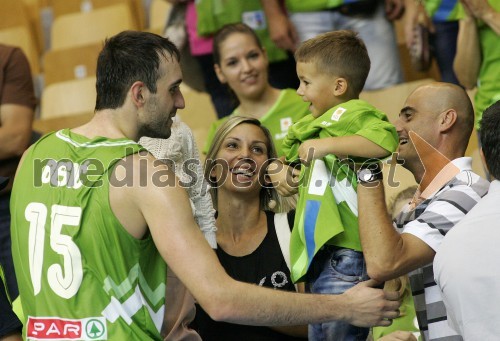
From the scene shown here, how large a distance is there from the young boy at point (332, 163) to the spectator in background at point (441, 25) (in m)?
A: 1.58

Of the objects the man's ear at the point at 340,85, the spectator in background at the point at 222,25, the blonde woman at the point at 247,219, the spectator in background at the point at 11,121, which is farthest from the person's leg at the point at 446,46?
the spectator in background at the point at 11,121

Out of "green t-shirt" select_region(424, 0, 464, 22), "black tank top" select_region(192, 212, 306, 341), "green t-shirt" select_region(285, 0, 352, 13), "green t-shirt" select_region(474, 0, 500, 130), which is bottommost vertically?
"black tank top" select_region(192, 212, 306, 341)

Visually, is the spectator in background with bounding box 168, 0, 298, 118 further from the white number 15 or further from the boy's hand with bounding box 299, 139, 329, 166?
the white number 15

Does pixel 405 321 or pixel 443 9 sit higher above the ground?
pixel 443 9

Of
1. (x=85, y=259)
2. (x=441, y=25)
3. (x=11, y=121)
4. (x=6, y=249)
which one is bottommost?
(x=6, y=249)

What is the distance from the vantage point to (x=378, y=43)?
5156 millimetres

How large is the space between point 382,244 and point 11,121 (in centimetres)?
228

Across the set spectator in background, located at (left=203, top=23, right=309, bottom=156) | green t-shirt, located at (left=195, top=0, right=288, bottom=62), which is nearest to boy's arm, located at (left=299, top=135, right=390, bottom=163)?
spectator in background, located at (left=203, top=23, right=309, bottom=156)

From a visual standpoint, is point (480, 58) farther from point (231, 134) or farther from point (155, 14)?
point (155, 14)

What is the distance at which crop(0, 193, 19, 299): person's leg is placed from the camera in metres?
4.41

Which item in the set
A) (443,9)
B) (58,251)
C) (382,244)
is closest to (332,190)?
(382,244)

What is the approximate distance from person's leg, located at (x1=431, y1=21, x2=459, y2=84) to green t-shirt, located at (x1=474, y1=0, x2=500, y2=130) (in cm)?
39

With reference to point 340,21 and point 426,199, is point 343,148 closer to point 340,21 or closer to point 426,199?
point 426,199

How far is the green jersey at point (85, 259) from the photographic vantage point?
9.19 feet
